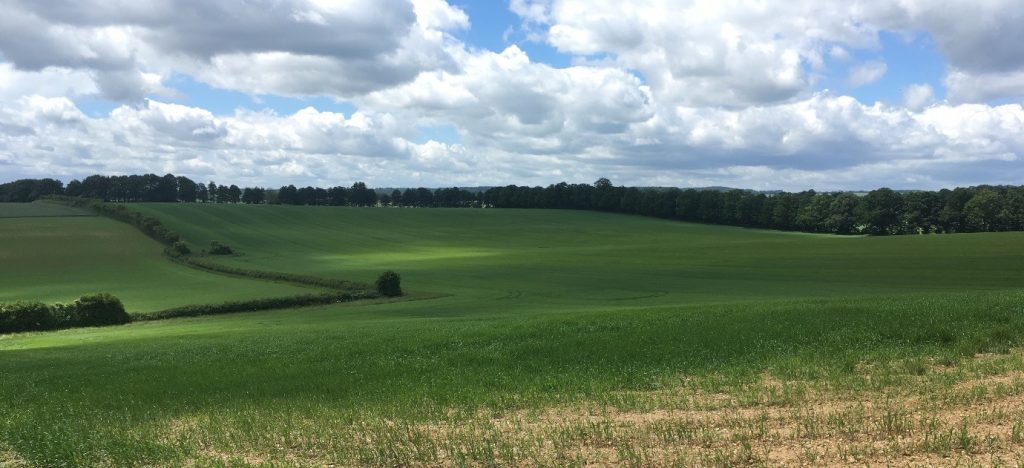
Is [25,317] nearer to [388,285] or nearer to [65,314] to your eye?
[65,314]

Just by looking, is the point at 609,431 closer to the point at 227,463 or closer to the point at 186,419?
the point at 227,463

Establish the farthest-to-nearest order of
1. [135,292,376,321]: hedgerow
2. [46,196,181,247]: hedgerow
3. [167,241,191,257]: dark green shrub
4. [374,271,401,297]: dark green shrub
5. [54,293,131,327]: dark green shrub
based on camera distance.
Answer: [46,196,181,247]: hedgerow < [167,241,191,257]: dark green shrub < [374,271,401,297]: dark green shrub < [135,292,376,321]: hedgerow < [54,293,131,327]: dark green shrub

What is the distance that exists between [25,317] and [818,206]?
4922 inches

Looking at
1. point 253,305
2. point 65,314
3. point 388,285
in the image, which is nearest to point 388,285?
point 388,285

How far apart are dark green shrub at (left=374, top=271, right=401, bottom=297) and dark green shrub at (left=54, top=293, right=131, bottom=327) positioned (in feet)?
62.7

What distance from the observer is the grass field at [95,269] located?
194 ft

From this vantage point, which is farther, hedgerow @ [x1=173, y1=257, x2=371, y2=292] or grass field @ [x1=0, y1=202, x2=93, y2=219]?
grass field @ [x1=0, y1=202, x2=93, y2=219]

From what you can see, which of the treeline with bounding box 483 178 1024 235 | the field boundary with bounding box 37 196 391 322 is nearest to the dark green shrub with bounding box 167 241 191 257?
the field boundary with bounding box 37 196 391 322

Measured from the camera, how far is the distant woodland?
110812mm

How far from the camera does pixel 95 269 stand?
7769cm

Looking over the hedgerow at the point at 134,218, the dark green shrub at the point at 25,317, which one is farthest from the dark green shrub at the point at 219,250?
the dark green shrub at the point at 25,317

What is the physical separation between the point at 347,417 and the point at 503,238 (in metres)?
109

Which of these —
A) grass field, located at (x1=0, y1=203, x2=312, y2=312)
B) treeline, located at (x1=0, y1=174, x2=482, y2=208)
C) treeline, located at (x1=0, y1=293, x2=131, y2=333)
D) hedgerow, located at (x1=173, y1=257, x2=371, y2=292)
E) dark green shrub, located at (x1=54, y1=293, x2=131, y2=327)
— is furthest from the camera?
treeline, located at (x1=0, y1=174, x2=482, y2=208)

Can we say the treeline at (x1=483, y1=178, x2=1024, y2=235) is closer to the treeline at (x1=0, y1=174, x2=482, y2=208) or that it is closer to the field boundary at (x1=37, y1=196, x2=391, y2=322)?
the treeline at (x1=0, y1=174, x2=482, y2=208)
